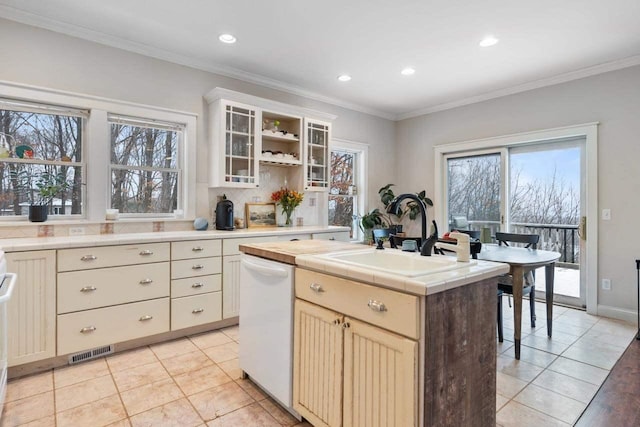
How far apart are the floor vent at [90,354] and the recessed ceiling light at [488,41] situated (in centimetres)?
425

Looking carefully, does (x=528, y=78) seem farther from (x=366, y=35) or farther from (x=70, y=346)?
(x=70, y=346)

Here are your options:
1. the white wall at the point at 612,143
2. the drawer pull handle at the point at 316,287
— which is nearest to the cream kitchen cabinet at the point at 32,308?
the drawer pull handle at the point at 316,287

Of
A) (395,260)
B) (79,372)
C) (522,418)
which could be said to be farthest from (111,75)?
(522,418)

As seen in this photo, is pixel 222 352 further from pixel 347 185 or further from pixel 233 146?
pixel 347 185

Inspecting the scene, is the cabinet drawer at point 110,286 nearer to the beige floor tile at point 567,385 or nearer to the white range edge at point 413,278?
the white range edge at point 413,278

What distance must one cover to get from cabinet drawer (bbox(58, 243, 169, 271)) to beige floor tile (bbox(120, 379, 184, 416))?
0.98 m

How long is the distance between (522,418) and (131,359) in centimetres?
278

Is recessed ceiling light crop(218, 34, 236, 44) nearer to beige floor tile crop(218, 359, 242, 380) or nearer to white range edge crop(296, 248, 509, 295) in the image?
white range edge crop(296, 248, 509, 295)

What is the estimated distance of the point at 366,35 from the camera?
3.17 meters

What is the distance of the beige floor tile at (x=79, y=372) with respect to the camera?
7.81 ft

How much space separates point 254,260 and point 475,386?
1373 mm

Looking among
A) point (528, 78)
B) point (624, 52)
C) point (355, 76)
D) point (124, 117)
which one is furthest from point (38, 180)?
point (624, 52)

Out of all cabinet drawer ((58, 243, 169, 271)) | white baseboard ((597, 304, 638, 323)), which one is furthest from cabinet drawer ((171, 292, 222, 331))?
white baseboard ((597, 304, 638, 323))

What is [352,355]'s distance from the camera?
1.56 metres
